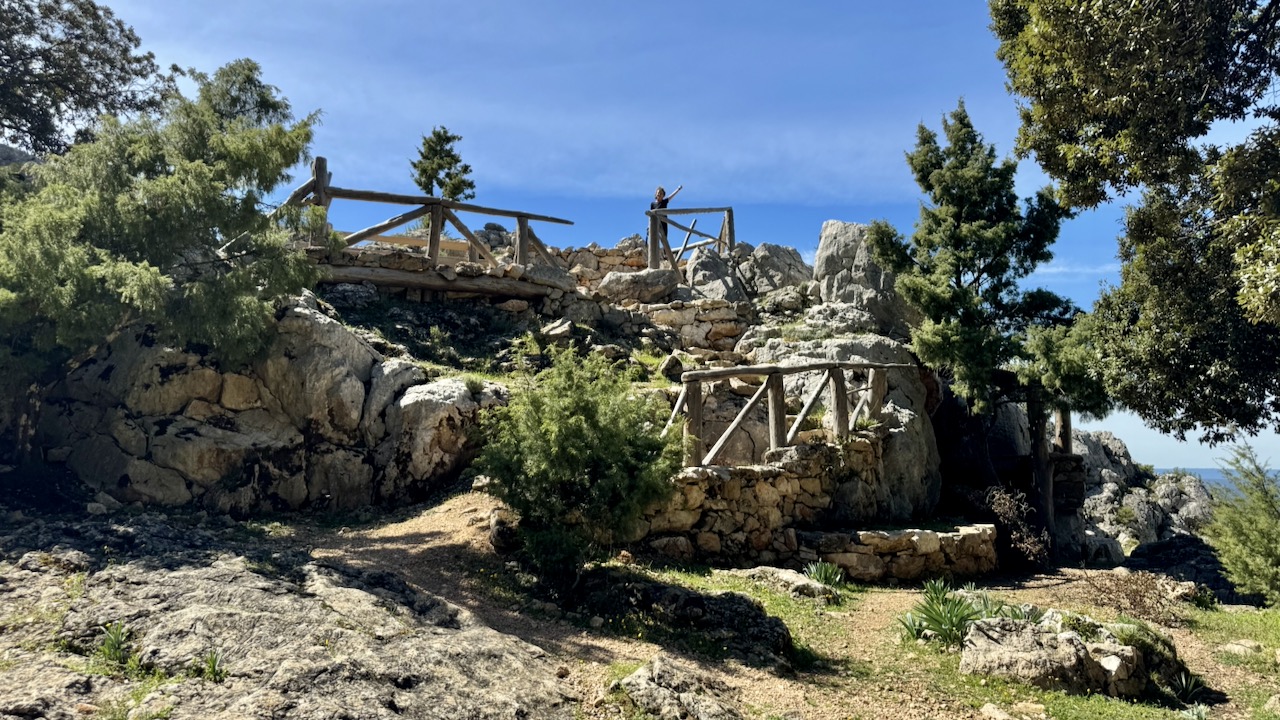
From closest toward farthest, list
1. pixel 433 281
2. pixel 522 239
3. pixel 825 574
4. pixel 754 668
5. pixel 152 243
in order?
1. pixel 754 668
2. pixel 152 243
3. pixel 825 574
4. pixel 433 281
5. pixel 522 239

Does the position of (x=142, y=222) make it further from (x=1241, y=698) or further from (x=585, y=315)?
(x=1241, y=698)

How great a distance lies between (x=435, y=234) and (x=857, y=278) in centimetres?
1237

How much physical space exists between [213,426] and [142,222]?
3.46 m

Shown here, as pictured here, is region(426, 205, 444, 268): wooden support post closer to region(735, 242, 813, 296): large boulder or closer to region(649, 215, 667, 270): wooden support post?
region(649, 215, 667, 270): wooden support post

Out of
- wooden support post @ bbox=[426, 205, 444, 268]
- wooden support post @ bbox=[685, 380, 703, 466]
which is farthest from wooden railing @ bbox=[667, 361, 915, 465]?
wooden support post @ bbox=[426, 205, 444, 268]

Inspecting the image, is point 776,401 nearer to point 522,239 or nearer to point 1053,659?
point 1053,659

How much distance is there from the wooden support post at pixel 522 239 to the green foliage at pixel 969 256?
9.42 meters

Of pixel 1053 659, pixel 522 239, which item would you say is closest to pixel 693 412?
pixel 1053 659

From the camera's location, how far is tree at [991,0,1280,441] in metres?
8.69

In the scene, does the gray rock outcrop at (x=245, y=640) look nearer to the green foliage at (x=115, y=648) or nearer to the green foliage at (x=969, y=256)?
the green foliage at (x=115, y=648)

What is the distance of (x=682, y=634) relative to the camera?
880cm

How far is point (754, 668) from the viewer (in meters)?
8.05

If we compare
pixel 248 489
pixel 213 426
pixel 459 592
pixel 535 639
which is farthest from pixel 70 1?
pixel 535 639

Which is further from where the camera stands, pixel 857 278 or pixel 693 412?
pixel 857 278
